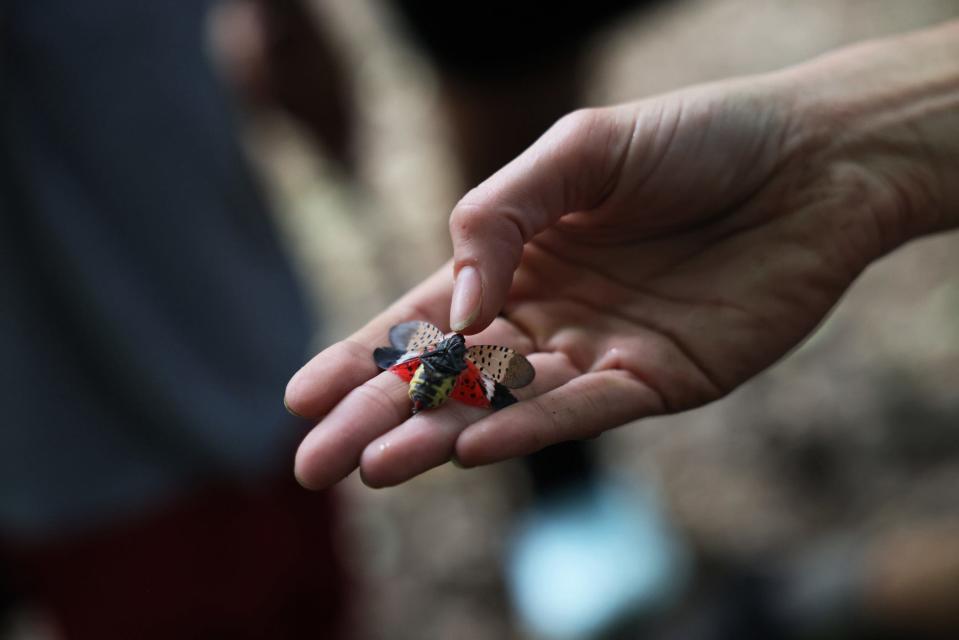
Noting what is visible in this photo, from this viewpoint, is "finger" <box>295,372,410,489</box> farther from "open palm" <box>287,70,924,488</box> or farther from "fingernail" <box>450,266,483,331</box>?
"fingernail" <box>450,266,483,331</box>

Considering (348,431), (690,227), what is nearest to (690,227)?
(690,227)

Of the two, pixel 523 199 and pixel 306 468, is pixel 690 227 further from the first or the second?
pixel 306 468

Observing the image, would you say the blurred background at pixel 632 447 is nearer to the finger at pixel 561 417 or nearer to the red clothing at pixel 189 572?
the red clothing at pixel 189 572

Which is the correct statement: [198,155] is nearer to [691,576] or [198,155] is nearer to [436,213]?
[436,213]

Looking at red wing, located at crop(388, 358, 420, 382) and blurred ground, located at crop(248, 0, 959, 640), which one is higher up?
red wing, located at crop(388, 358, 420, 382)

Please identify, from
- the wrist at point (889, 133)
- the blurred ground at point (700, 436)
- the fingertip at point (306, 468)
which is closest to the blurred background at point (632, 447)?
the blurred ground at point (700, 436)

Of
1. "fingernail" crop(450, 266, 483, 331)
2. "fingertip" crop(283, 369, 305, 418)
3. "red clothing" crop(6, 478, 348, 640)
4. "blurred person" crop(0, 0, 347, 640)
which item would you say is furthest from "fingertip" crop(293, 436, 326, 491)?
"red clothing" crop(6, 478, 348, 640)
